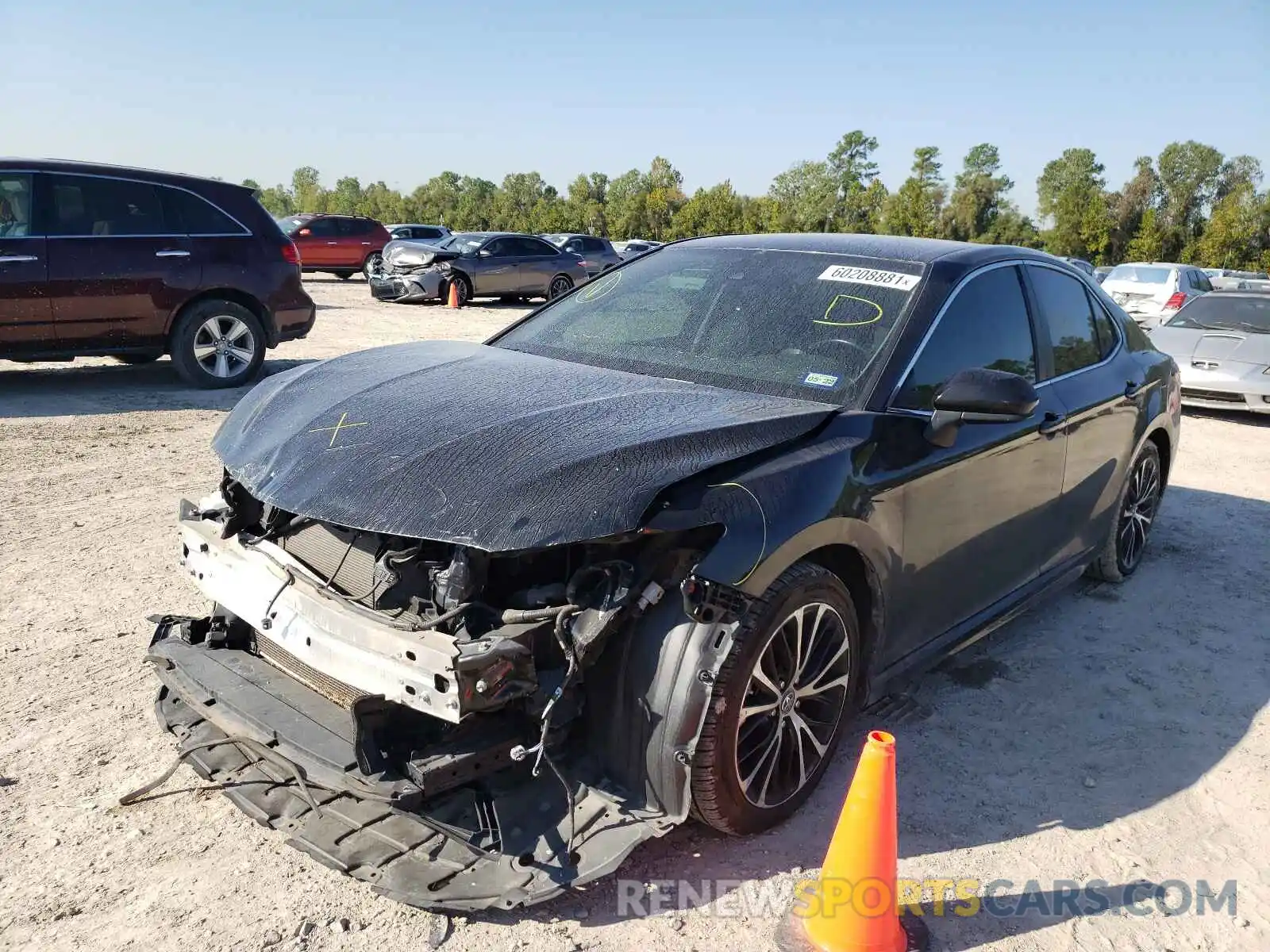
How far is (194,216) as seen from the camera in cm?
875

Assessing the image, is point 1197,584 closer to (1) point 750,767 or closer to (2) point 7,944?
(1) point 750,767

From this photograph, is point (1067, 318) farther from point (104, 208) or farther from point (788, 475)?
point (104, 208)

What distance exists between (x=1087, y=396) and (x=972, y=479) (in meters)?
1.23

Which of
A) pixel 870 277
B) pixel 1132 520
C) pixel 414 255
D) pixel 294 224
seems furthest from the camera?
pixel 294 224

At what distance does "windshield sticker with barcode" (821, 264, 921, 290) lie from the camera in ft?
11.9

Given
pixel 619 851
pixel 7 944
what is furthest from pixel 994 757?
pixel 7 944

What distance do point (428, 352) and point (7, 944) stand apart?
240cm

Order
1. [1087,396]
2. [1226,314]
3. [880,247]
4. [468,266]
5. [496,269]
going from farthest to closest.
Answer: [496,269], [468,266], [1226,314], [1087,396], [880,247]

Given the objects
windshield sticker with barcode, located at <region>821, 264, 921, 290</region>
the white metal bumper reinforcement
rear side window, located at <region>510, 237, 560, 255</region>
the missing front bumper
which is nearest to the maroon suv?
the white metal bumper reinforcement

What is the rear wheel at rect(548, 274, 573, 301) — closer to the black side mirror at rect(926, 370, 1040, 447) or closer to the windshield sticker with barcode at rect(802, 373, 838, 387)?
the windshield sticker with barcode at rect(802, 373, 838, 387)

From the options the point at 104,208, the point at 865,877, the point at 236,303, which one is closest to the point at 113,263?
Answer: the point at 104,208

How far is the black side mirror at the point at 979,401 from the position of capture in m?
3.14

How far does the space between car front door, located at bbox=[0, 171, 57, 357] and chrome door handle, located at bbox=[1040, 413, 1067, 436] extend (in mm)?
7711

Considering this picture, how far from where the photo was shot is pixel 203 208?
8828 millimetres
